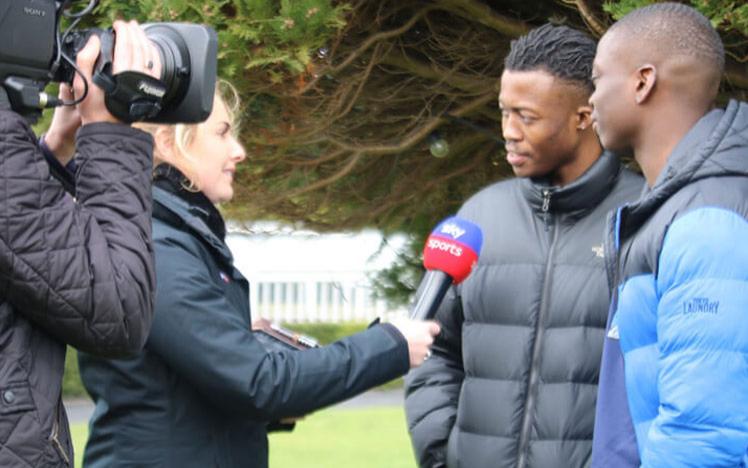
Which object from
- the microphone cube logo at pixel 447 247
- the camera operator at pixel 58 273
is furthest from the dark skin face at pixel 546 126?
the camera operator at pixel 58 273

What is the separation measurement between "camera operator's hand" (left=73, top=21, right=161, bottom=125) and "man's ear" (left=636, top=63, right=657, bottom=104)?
3.49 ft

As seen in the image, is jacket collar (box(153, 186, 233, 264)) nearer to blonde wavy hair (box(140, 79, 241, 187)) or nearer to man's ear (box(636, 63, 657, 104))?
blonde wavy hair (box(140, 79, 241, 187))

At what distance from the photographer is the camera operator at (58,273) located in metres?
2.34

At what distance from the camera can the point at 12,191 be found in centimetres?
235

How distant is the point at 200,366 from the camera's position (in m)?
2.99

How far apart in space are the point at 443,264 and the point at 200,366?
70 centimetres

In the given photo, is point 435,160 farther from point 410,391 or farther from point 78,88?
point 78,88

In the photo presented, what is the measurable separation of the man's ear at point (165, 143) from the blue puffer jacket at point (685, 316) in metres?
1.14

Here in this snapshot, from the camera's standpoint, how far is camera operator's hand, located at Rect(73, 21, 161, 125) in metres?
2.56

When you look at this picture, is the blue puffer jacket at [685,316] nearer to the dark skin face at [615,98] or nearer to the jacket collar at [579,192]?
the dark skin face at [615,98]

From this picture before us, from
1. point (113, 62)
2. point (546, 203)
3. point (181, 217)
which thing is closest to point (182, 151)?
point (181, 217)

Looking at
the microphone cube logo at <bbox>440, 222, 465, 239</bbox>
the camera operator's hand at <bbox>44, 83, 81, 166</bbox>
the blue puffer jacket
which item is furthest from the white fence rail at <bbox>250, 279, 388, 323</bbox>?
the blue puffer jacket

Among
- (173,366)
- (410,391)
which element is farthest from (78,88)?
(410,391)

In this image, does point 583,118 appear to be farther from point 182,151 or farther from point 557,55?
point 182,151
